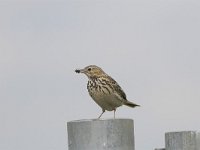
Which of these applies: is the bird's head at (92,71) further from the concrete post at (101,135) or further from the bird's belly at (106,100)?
the concrete post at (101,135)

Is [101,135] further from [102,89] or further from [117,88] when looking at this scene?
[117,88]

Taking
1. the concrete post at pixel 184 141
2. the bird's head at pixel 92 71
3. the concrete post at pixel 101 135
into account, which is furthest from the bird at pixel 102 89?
the concrete post at pixel 184 141

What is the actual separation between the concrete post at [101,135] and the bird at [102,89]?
5.04 meters

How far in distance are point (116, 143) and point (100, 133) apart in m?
0.27

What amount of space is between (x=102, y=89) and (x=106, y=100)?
26 cm

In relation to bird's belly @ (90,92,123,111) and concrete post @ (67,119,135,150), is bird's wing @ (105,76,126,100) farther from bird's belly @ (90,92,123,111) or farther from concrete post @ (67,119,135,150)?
concrete post @ (67,119,135,150)

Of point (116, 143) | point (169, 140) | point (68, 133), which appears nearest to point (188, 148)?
point (169, 140)

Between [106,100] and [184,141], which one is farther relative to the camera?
[106,100]

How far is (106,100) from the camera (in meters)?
15.3

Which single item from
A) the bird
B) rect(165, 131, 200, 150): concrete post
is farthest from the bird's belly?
rect(165, 131, 200, 150): concrete post

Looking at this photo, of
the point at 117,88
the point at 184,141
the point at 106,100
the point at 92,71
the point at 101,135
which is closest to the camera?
the point at 184,141

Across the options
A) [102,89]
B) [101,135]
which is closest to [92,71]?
[102,89]

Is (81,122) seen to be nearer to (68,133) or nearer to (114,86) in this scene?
(68,133)

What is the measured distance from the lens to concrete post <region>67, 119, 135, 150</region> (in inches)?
375
